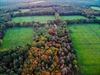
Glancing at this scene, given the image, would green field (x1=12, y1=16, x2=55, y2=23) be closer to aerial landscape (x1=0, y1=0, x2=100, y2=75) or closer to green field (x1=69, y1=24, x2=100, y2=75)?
aerial landscape (x1=0, y1=0, x2=100, y2=75)

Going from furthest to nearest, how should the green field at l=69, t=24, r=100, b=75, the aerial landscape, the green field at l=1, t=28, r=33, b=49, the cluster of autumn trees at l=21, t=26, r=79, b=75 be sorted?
the green field at l=1, t=28, r=33, b=49
the green field at l=69, t=24, r=100, b=75
the aerial landscape
the cluster of autumn trees at l=21, t=26, r=79, b=75

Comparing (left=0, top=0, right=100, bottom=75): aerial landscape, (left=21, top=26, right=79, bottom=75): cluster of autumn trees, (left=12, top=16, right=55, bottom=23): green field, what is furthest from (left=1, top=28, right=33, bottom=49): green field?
(left=12, top=16, right=55, bottom=23): green field

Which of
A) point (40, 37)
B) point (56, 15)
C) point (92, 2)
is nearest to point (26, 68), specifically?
point (40, 37)

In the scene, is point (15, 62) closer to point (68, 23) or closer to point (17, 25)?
point (17, 25)

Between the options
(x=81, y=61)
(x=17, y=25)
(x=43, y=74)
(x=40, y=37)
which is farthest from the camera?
(x=17, y=25)

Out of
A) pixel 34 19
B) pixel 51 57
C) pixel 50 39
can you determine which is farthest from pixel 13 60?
pixel 34 19

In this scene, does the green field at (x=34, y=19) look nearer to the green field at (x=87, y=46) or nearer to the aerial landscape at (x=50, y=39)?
the aerial landscape at (x=50, y=39)
